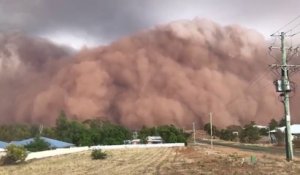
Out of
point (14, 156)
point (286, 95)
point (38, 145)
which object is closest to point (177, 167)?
point (286, 95)

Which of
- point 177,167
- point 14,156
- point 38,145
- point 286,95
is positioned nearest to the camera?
point 177,167

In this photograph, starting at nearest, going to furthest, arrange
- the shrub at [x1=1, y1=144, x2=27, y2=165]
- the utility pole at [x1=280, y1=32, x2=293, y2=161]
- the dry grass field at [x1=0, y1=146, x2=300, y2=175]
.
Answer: the dry grass field at [x1=0, y1=146, x2=300, y2=175] < the utility pole at [x1=280, y1=32, x2=293, y2=161] < the shrub at [x1=1, y1=144, x2=27, y2=165]

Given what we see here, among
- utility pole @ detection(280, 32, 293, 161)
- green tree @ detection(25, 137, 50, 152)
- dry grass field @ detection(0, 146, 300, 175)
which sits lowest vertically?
dry grass field @ detection(0, 146, 300, 175)

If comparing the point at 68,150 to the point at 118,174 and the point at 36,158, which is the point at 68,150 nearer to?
the point at 36,158

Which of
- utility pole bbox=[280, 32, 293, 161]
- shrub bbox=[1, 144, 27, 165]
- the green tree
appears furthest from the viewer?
the green tree

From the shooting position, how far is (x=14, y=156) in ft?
278

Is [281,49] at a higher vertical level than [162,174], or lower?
higher

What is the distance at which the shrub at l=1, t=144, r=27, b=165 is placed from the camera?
84.7 meters

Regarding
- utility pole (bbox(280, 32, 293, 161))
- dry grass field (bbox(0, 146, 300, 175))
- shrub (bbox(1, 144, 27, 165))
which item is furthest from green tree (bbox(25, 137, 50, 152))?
utility pole (bbox(280, 32, 293, 161))

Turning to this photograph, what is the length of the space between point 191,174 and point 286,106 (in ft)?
87.4

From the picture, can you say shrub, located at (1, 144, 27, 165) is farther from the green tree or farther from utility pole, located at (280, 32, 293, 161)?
utility pole, located at (280, 32, 293, 161)

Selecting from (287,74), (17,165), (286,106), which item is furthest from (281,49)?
(17,165)

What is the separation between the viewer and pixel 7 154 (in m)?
86.1

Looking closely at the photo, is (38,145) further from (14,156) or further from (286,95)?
(286,95)
